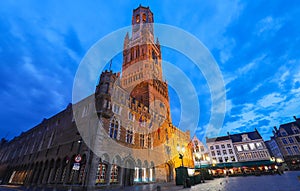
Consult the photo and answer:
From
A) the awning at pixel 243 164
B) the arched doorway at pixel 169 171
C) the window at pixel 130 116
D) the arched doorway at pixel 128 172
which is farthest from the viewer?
the awning at pixel 243 164

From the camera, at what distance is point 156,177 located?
88.5 ft

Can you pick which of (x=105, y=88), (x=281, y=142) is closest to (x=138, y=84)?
(x=105, y=88)

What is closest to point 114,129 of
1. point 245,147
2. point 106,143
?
point 106,143

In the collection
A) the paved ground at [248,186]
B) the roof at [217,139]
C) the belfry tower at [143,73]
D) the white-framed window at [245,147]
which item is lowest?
the paved ground at [248,186]

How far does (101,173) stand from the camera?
1845 centimetres

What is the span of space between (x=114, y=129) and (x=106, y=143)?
105 inches

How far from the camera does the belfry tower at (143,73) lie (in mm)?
36906

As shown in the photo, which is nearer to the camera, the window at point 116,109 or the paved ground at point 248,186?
the paved ground at point 248,186

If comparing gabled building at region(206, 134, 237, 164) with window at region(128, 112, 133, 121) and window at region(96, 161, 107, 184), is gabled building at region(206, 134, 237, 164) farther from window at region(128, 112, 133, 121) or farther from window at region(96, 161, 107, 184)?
window at region(96, 161, 107, 184)

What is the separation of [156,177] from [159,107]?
1595cm

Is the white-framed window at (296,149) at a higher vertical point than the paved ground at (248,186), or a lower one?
higher

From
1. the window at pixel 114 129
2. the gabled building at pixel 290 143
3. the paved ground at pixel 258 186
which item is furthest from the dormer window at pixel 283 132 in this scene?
the window at pixel 114 129

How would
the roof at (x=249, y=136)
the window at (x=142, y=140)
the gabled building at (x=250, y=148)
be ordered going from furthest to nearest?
1. the roof at (x=249, y=136)
2. the gabled building at (x=250, y=148)
3. the window at (x=142, y=140)

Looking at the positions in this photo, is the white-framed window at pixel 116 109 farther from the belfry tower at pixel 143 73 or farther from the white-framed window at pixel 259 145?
the white-framed window at pixel 259 145
